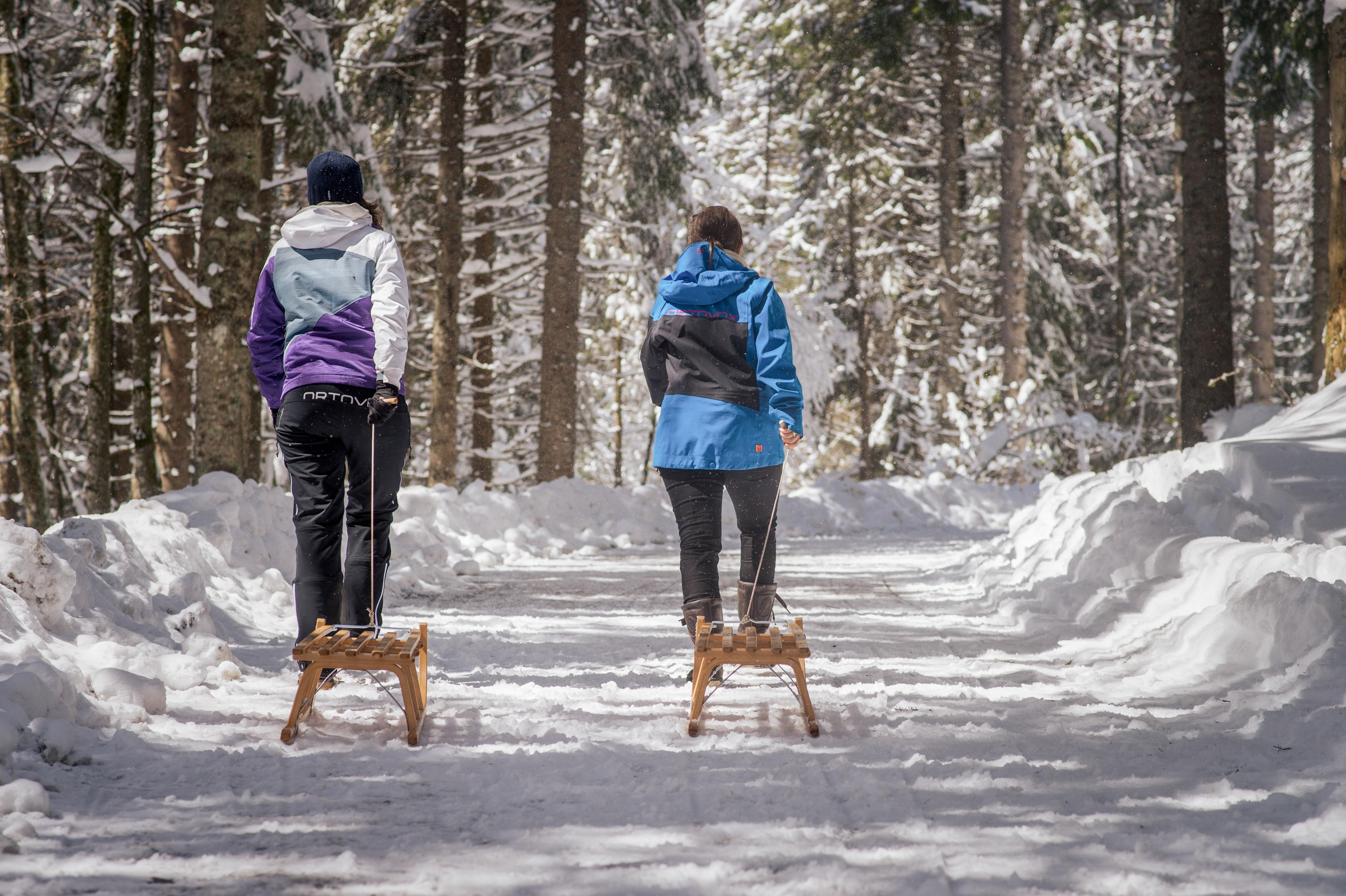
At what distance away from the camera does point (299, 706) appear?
3.42m

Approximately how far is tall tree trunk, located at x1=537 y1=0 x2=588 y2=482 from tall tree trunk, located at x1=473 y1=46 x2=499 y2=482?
7.84ft

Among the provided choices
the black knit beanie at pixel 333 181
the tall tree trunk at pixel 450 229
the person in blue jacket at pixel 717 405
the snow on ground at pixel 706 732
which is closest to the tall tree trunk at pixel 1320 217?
the snow on ground at pixel 706 732

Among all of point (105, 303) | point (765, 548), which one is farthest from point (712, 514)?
point (105, 303)

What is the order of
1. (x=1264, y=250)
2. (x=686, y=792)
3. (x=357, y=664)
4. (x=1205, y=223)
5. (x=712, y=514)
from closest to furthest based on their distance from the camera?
(x=686, y=792) < (x=357, y=664) < (x=712, y=514) < (x=1205, y=223) < (x=1264, y=250)

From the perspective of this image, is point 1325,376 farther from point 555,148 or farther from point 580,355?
point 580,355

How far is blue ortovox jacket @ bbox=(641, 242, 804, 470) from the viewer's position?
4.36 metres

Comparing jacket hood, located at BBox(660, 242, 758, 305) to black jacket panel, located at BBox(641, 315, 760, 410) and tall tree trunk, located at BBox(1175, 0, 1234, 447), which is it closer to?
black jacket panel, located at BBox(641, 315, 760, 410)

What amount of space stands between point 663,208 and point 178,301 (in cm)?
845

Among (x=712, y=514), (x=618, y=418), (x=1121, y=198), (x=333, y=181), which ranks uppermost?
(x=1121, y=198)

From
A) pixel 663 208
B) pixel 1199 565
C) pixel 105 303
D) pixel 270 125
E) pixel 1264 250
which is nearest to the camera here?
pixel 1199 565

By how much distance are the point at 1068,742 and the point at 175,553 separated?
454cm

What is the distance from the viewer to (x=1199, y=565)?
17.2 feet

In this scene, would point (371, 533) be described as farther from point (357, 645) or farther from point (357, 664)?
point (357, 664)

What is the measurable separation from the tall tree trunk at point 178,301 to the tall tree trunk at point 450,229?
3.20 metres
